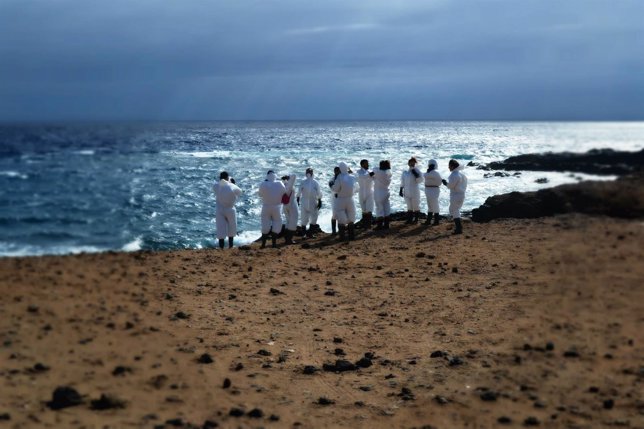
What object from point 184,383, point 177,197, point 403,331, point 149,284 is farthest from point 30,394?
point 177,197

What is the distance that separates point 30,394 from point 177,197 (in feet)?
88.4

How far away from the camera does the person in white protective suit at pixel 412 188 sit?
57.3ft

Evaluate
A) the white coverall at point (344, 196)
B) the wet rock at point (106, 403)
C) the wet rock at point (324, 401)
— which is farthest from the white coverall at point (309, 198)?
the wet rock at point (106, 403)

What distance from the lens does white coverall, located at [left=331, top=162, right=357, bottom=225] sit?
1591 cm

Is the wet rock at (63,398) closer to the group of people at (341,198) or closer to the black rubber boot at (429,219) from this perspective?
the group of people at (341,198)

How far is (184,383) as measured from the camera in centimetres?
611

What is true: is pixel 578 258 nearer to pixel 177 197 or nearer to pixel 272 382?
pixel 272 382

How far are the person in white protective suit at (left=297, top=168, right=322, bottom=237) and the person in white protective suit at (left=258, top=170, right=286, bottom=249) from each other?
1.59 metres

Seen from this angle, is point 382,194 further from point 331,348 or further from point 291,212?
point 331,348

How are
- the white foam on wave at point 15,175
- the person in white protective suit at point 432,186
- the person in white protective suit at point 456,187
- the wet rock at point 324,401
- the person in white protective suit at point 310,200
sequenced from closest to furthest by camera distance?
the wet rock at point 324,401 → the person in white protective suit at point 456,187 → the person in white protective suit at point 432,186 → the person in white protective suit at point 310,200 → the white foam on wave at point 15,175

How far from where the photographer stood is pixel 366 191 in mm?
17797

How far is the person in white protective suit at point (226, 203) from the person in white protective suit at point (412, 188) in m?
5.01

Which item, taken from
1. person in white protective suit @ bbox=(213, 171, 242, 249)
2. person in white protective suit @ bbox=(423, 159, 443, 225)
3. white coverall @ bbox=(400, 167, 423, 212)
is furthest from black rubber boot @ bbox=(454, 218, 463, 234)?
person in white protective suit @ bbox=(213, 171, 242, 249)

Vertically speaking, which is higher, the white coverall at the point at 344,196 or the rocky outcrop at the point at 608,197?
the rocky outcrop at the point at 608,197
